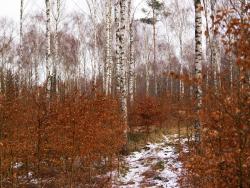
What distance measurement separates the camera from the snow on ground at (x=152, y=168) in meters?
11.7

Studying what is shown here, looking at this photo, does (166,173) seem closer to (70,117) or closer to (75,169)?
(75,169)

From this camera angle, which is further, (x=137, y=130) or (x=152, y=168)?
(x=137, y=130)

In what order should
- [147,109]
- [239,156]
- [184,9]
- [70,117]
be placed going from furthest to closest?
[184,9] → [147,109] → [70,117] → [239,156]

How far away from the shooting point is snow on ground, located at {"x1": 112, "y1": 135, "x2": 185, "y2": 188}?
11.7 metres

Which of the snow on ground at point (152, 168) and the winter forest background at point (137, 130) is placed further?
the snow on ground at point (152, 168)

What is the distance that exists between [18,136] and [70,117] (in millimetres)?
1535

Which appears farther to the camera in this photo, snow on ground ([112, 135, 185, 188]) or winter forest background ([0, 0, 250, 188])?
snow on ground ([112, 135, 185, 188])

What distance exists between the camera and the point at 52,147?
1116 centimetres

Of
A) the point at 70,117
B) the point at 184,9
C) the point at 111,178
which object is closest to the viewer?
the point at 70,117

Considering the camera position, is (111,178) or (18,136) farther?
(111,178)

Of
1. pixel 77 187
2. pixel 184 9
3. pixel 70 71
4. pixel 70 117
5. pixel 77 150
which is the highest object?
pixel 184 9

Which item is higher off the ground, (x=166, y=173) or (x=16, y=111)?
(x=16, y=111)

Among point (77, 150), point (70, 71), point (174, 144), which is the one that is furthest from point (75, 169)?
point (70, 71)

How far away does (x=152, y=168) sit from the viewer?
1331cm
